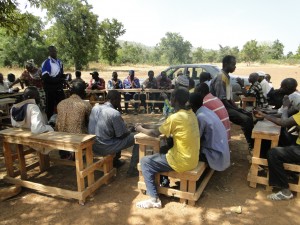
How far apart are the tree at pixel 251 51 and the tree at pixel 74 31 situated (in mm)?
38701

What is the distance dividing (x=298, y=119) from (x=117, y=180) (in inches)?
103

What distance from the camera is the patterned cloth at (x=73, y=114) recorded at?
3617 mm

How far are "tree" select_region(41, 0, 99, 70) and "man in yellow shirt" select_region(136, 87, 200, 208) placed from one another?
92.8 ft

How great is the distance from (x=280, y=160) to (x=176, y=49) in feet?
208

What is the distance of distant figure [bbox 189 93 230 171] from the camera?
3203mm

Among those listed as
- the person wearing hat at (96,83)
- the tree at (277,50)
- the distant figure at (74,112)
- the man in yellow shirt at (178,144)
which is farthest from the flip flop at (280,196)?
the tree at (277,50)

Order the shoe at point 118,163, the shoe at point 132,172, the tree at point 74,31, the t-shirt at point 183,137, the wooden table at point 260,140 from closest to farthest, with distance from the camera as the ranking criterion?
the t-shirt at point 183,137 < the wooden table at point 260,140 < the shoe at point 132,172 < the shoe at point 118,163 < the tree at point 74,31

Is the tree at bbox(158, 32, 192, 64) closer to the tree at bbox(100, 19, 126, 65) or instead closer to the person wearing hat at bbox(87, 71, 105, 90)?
the tree at bbox(100, 19, 126, 65)

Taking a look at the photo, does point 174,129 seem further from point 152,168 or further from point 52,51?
point 52,51

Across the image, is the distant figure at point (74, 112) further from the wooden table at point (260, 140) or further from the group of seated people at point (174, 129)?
the wooden table at point (260, 140)

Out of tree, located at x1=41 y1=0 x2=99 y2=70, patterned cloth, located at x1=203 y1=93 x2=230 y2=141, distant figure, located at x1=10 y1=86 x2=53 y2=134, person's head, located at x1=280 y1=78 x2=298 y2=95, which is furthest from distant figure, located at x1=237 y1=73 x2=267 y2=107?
tree, located at x1=41 y1=0 x2=99 y2=70

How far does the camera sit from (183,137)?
9.44 ft

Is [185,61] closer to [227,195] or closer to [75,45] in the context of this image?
[75,45]

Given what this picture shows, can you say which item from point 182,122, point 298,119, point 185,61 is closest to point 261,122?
point 298,119
